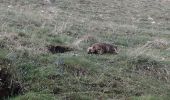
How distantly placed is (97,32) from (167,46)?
2.79 metres

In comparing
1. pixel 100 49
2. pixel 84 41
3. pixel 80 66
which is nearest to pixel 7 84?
pixel 80 66

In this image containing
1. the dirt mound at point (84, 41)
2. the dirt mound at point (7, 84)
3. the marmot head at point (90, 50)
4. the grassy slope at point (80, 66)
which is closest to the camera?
the dirt mound at point (7, 84)

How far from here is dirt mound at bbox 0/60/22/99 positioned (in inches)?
324

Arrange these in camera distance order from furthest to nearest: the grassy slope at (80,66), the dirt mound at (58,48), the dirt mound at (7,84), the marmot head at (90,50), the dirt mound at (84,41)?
the dirt mound at (84,41)
the marmot head at (90,50)
the dirt mound at (58,48)
the grassy slope at (80,66)
the dirt mound at (7,84)

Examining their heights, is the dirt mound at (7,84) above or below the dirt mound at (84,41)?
above

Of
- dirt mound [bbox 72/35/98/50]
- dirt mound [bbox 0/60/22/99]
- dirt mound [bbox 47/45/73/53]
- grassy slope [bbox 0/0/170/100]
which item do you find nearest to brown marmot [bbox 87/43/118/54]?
grassy slope [bbox 0/0/170/100]

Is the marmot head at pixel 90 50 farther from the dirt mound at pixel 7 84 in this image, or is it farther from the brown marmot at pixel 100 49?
the dirt mound at pixel 7 84

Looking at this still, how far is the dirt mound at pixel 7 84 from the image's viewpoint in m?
8.22

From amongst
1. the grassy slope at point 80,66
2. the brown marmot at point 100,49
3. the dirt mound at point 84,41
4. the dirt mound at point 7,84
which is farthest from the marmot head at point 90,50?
the dirt mound at point 7,84

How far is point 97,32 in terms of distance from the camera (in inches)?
596

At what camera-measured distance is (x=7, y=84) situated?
8336 mm

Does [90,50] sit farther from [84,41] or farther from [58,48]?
[84,41]

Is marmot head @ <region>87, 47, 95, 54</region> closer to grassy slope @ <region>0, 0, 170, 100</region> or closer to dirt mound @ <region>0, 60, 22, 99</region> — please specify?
grassy slope @ <region>0, 0, 170, 100</region>

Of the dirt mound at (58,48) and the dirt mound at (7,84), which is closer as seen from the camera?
the dirt mound at (7,84)
